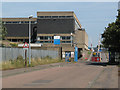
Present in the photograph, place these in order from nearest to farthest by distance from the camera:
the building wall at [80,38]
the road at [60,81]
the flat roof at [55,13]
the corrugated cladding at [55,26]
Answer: the road at [60,81]
the building wall at [80,38]
the corrugated cladding at [55,26]
the flat roof at [55,13]

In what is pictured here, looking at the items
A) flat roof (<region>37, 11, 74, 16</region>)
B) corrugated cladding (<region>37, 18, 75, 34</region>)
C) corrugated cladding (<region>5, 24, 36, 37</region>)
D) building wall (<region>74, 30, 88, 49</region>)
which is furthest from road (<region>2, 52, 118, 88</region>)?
corrugated cladding (<region>5, 24, 36, 37</region>)

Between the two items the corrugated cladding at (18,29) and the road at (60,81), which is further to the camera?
the corrugated cladding at (18,29)

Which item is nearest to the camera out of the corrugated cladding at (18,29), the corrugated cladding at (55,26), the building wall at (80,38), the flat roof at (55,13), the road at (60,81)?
the road at (60,81)

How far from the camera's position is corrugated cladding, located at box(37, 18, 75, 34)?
103188 millimetres

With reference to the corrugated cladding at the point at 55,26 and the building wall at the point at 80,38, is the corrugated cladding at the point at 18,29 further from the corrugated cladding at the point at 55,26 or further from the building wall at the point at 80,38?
the building wall at the point at 80,38

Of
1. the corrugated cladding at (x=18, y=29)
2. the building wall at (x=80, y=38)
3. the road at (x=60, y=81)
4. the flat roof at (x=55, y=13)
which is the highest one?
the flat roof at (x=55, y=13)

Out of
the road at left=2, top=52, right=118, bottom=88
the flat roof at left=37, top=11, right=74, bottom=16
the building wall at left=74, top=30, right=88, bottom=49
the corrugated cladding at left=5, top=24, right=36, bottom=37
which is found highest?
the flat roof at left=37, top=11, right=74, bottom=16

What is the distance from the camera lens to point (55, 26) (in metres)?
104

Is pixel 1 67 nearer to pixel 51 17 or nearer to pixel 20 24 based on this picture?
pixel 51 17

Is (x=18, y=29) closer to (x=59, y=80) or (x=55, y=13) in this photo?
(x=55, y=13)

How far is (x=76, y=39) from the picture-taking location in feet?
329

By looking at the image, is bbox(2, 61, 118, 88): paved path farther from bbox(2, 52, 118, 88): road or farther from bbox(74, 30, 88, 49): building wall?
bbox(74, 30, 88, 49): building wall

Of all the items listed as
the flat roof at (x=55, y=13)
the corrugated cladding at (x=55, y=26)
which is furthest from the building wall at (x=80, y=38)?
the flat roof at (x=55, y=13)

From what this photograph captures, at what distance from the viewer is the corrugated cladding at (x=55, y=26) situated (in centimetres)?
10319
